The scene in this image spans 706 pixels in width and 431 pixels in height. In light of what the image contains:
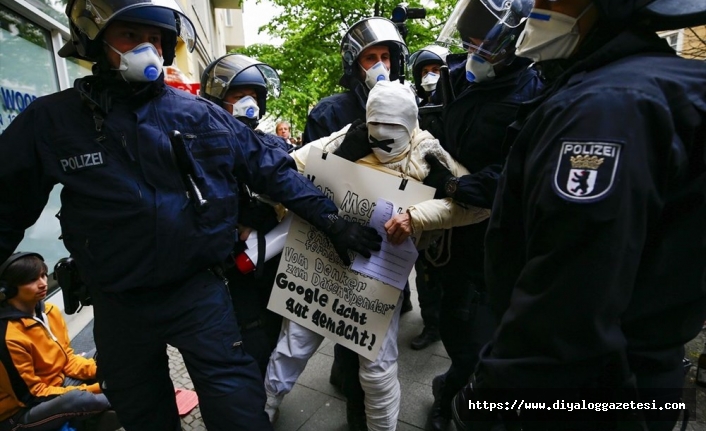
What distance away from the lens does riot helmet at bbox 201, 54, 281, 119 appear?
99.6 inches

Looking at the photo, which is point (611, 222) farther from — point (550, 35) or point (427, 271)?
point (427, 271)

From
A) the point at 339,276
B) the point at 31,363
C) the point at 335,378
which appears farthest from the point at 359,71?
the point at 31,363

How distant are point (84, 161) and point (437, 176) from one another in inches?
56.7

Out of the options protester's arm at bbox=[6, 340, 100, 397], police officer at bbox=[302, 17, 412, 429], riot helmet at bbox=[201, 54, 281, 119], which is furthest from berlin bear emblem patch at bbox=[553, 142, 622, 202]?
protester's arm at bbox=[6, 340, 100, 397]

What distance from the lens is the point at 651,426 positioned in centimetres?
103

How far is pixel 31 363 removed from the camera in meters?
2.18

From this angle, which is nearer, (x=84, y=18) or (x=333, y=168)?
(x=84, y=18)

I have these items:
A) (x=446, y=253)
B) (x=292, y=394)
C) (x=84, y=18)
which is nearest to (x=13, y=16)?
(x=84, y=18)

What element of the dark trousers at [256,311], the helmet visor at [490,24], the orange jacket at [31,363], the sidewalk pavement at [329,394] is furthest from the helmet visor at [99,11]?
the sidewalk pavement at [329,394]

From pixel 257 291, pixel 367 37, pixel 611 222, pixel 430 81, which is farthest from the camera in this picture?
pixel 430 81

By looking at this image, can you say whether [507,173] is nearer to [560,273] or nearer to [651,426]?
[560,273]

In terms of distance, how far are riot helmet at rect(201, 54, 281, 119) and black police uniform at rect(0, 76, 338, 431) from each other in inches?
29.8

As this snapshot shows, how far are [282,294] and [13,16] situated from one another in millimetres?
3450

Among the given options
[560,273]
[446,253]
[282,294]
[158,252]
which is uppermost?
[560,273]
